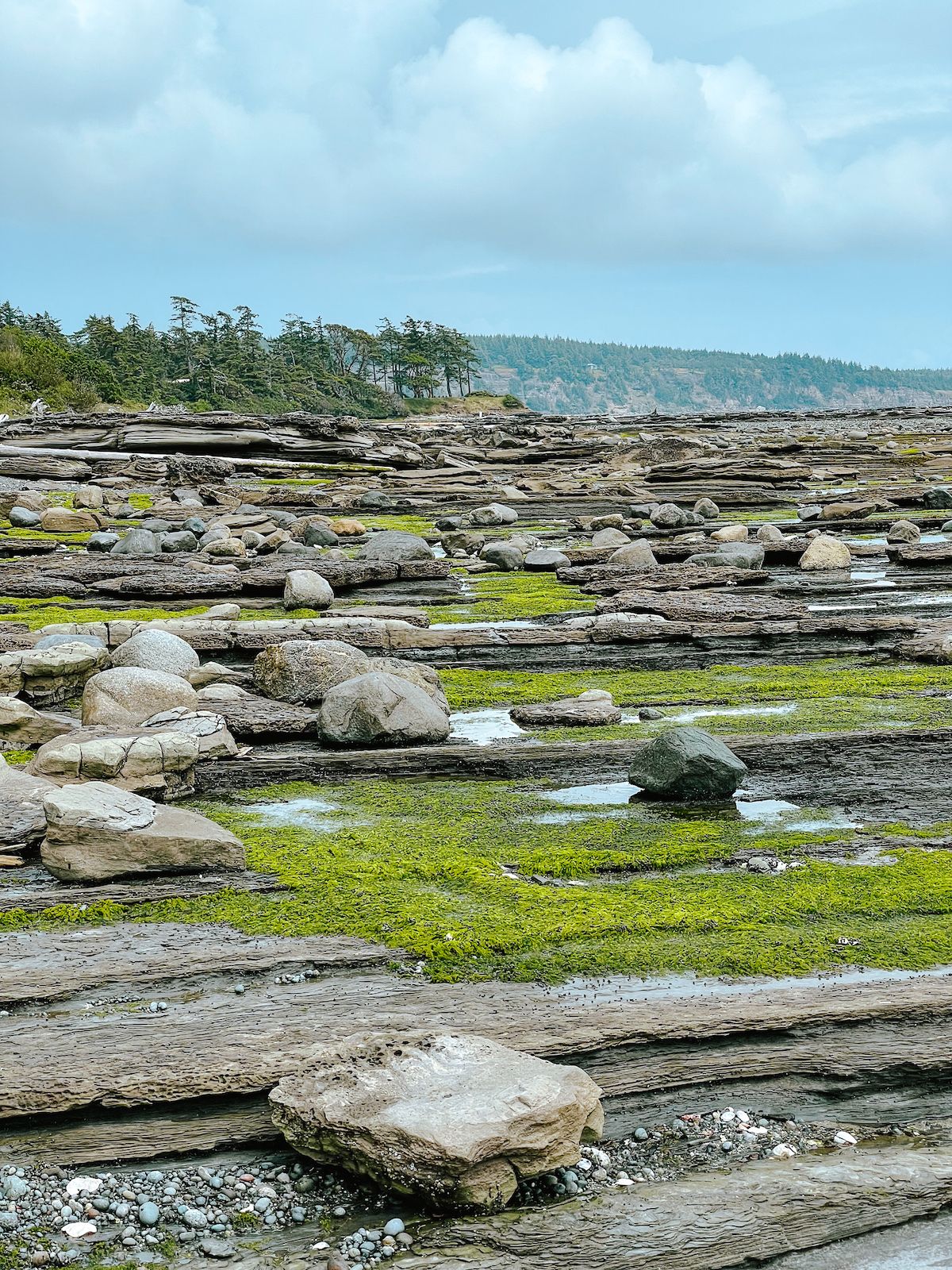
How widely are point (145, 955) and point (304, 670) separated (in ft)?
16.1

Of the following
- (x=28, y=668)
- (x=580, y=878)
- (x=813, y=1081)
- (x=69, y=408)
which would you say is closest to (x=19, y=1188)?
(x=813, y=1081)

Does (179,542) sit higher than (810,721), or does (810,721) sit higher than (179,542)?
(179,542)

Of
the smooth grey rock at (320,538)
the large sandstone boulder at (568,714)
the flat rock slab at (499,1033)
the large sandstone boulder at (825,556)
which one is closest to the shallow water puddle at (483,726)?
the large sandstone boulder at (568,714)

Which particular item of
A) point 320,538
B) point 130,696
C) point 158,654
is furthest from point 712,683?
point 320,538

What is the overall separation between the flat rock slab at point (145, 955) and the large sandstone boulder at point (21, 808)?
960mm

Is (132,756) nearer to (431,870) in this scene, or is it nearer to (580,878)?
(431,870)

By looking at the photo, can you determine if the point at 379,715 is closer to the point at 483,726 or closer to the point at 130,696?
the point at 483,726

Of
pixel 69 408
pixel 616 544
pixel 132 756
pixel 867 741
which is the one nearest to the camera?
pixel 132 756

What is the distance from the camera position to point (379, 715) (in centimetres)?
891

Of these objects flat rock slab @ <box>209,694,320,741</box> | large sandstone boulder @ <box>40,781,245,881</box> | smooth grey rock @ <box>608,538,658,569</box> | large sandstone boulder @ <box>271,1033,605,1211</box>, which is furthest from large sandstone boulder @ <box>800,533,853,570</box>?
large sandstone boulder @ <box>271,1033,605,1211</box>

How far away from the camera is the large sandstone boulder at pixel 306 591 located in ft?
50.3

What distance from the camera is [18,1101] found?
13.0 ft

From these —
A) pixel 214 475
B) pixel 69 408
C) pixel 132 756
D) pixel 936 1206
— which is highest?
pixel 69 408

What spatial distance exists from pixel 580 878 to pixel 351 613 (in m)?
8.48
